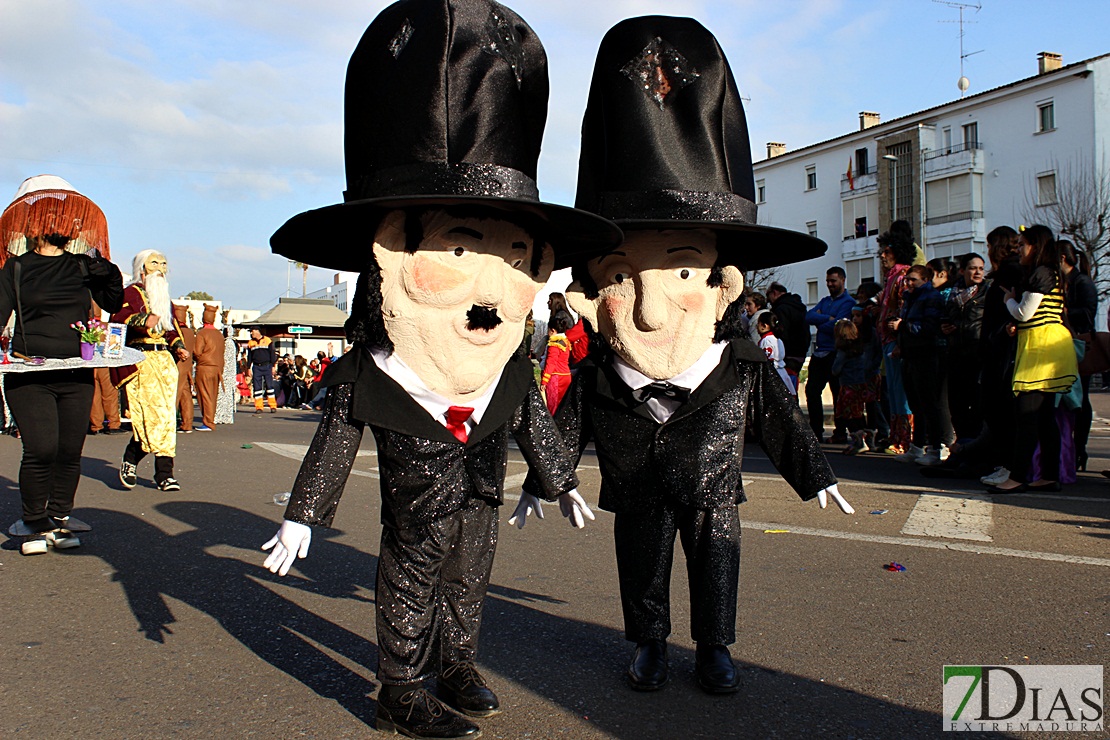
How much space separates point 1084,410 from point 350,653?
6.03 m

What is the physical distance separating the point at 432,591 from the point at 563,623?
1.14 meters

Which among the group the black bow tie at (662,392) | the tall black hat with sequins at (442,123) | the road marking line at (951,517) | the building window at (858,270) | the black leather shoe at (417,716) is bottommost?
the black leather shoe at (417,716)

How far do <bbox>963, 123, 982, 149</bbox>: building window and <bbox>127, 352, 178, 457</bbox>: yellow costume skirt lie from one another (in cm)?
4256

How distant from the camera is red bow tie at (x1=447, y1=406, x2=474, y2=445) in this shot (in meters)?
3.17

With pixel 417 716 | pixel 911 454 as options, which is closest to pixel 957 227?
pixel 911 454

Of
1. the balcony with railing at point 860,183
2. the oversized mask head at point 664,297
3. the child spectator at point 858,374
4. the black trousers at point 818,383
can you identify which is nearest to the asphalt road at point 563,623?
the oversized mask head at point 664,297

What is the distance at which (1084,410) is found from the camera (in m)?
7.35

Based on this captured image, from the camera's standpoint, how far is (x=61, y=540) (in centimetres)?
554

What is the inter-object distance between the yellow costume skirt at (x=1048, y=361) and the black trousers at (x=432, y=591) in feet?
16.5

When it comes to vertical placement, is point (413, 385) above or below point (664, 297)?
below

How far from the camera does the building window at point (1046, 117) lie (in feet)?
130

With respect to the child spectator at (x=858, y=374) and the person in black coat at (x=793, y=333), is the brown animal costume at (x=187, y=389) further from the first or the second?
the child spectator at (x=858, y=374)

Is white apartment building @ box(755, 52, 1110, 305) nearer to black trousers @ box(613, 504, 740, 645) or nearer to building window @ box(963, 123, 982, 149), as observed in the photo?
building window @ box(963, 123, 982, 149)

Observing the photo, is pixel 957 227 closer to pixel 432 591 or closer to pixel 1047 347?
pixel 1047 347
